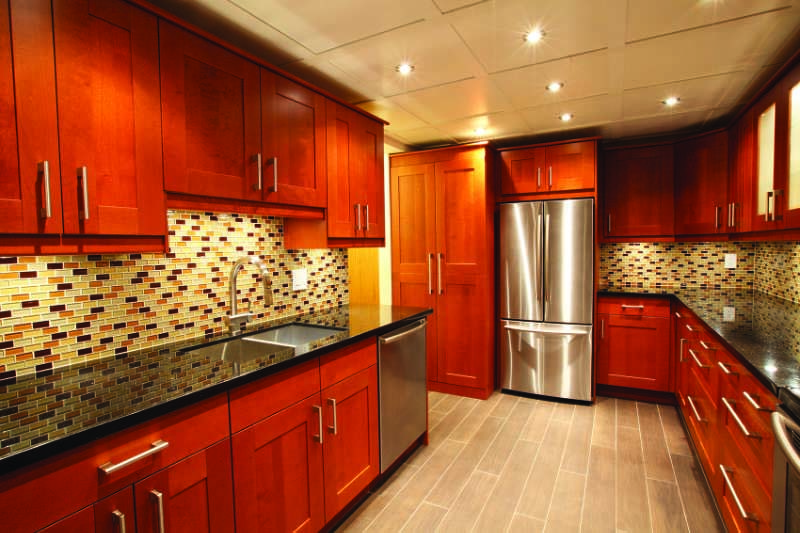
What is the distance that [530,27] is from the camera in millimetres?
1825

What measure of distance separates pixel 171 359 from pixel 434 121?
2509mm

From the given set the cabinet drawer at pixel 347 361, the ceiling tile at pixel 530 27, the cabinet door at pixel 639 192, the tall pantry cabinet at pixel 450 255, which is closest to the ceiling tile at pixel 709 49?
the ceiling tile at pixel 530 27

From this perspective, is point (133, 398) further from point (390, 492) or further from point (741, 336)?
point (741, 336)

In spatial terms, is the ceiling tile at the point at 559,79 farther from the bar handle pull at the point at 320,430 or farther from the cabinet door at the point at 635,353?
the bar handle pull at the point at 320,430

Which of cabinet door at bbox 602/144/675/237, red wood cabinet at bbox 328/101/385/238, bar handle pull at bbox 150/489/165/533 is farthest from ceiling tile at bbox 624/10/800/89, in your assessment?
bar handle pull at bbox 150/489/165/533

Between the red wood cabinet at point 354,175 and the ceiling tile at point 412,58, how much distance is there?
0.25 metres

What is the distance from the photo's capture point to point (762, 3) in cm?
164

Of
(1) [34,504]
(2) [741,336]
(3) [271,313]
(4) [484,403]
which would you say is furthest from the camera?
(4) [484,403]

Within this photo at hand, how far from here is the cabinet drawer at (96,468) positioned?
2.89ft

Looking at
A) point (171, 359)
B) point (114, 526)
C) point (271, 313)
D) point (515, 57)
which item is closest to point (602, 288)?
point (515, 57)

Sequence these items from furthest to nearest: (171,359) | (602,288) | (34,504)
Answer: (602,288) < (171,359) < (34,504)

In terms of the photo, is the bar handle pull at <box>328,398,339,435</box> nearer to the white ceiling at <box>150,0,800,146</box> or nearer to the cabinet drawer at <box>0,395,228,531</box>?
the cabinet drawer at <box>0,395,228,531</box>

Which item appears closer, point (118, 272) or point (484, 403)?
point (118, 272)

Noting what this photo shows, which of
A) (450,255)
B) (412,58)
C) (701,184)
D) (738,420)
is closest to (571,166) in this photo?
(701,184)
